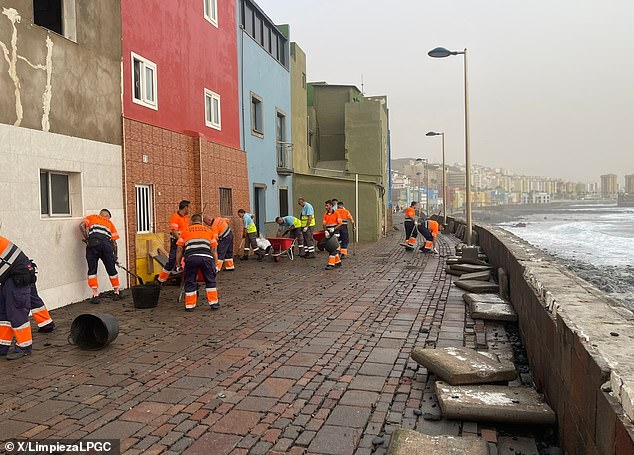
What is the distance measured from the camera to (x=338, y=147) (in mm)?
33719

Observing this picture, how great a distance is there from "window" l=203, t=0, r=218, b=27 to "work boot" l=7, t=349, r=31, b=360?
11507 mm

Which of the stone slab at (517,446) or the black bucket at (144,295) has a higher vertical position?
the black bucket at (144,295)

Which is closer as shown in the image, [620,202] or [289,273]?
[289,273]

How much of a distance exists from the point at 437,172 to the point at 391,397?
16436cm

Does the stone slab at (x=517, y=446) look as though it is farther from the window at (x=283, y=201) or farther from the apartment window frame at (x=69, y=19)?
the window at (x=283, y=201)

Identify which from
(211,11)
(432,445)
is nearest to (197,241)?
(432,445)

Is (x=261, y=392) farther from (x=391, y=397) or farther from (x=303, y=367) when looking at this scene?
(x=391, y=397)

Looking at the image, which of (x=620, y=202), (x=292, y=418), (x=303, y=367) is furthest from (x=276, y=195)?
(x=620, y=202)

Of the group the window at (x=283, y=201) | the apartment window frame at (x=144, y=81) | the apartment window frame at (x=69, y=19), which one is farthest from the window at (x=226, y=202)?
the apartment window frame at (x=69, y=19)

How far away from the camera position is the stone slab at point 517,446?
147 inches

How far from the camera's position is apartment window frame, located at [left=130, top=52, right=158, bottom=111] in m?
11.4

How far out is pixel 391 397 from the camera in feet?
15.7

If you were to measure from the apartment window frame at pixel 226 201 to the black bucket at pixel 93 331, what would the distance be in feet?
30.3

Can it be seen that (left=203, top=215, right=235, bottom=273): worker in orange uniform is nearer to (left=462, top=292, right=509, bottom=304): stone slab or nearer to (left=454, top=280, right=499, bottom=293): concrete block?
(left=454, top=280, right=499, bottom=293): concrete block
